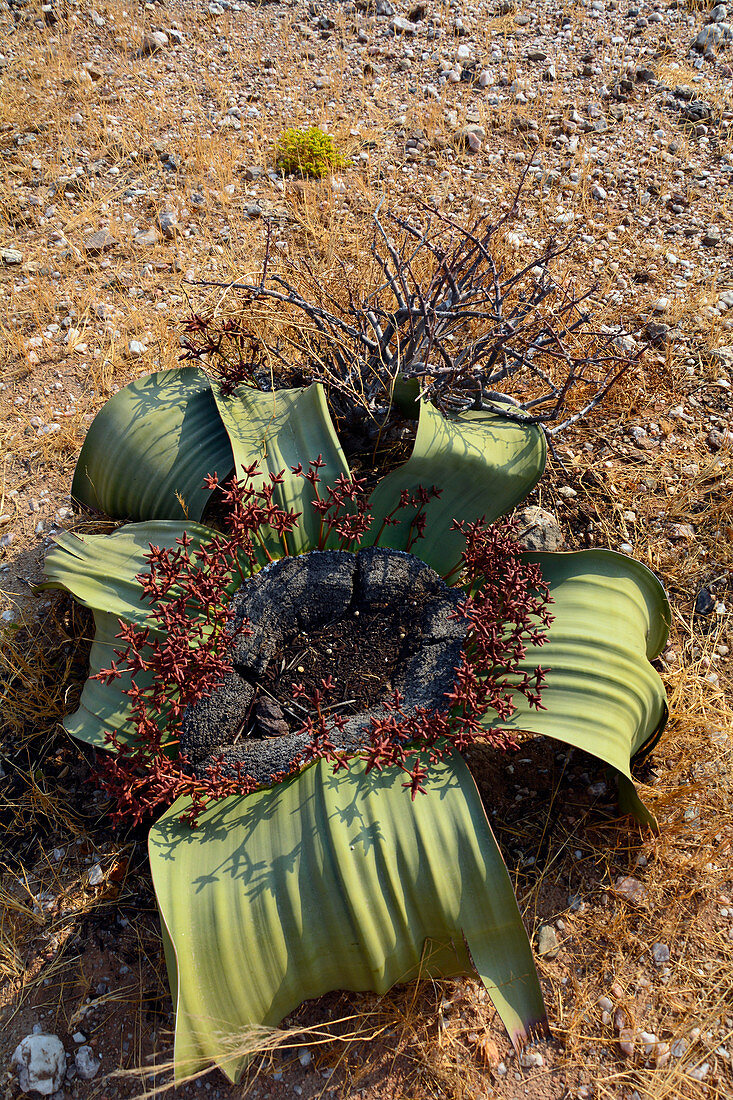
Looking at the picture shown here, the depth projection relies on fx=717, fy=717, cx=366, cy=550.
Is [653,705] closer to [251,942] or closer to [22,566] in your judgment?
[251,942]

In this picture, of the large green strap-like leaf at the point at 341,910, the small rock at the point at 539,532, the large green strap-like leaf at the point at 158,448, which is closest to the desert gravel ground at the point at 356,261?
the small rock at the point at 539,532

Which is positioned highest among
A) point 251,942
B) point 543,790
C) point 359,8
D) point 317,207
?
point 359,8

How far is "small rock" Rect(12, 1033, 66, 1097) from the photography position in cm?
160

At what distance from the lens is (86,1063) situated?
5.38ft

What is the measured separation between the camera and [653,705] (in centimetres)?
170

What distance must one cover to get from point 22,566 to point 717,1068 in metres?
2.45

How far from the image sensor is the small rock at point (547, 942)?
1759mm

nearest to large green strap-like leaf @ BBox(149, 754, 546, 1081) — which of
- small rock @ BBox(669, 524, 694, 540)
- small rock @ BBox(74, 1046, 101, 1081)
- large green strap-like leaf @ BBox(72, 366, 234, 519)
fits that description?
small rock @ BBox(74, 1046, 101, 1081)

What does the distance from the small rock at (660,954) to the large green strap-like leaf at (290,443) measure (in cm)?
134

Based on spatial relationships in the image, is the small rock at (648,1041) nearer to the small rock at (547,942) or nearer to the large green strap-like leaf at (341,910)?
the small rock at (547,942)

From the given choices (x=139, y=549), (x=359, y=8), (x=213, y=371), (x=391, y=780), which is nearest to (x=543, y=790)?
(x=391, y=780)

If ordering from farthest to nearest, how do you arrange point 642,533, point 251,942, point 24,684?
point 642,533
point 24,684
point 251,942

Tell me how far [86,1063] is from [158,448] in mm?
1525

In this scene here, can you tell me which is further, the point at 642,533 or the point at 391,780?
the point at 642,533
